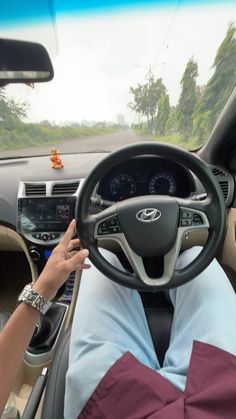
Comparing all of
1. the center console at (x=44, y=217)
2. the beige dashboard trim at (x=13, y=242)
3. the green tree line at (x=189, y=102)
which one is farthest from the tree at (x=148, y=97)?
the beige dashboard trim at (x=13, y=242)

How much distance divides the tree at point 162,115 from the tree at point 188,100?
0.06 metres

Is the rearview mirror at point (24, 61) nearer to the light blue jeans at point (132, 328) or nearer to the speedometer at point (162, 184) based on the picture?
the speedometer at point (162, 184)

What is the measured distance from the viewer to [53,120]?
1692 mm

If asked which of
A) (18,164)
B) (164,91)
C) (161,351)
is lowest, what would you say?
(161,351)

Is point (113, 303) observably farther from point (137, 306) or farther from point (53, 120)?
point (53, 120)

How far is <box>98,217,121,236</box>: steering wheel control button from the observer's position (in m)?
0.91

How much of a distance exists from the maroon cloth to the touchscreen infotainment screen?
0.83 metres

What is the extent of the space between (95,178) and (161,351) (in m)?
0.54

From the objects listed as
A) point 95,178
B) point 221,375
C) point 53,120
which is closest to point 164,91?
point 53,120

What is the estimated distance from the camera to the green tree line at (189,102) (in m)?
1.50

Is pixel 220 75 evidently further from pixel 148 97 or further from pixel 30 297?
pixel 30 297

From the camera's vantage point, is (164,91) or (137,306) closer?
(137,306)

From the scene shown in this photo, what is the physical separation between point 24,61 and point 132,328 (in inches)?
31.2

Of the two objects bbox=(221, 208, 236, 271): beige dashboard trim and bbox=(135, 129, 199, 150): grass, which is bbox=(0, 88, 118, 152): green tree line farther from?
bbox=(221, 208, 236, 271): beige dashboard trim
